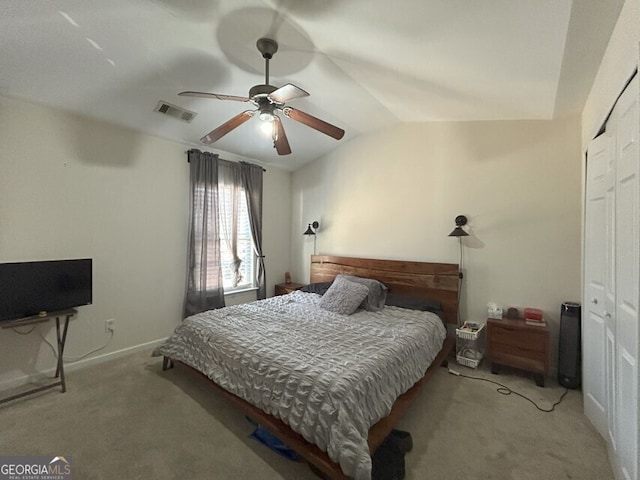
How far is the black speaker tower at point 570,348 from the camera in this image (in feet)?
8.52

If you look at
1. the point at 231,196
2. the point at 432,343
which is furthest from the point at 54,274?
the point at 432,343

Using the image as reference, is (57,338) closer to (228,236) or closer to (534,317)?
(228,236)

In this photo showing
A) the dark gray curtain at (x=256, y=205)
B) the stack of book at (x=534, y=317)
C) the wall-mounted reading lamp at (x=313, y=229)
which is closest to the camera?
the stack of book at (x=534, y=317)

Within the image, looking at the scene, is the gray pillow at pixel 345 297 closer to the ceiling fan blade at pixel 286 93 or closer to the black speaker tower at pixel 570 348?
the black speaker tower at pixel 570 348

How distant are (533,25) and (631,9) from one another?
0.39 meters

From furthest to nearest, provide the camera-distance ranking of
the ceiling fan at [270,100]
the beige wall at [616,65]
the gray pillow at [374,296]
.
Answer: the gray pillow at [374,296] → the ceiling fan at [270,100] → the beige wall at [616,65]

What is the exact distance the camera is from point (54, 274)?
101 inches

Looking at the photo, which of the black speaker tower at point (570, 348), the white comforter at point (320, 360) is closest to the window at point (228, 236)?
the white comforter at point (320, 360)

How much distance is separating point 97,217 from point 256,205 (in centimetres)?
204

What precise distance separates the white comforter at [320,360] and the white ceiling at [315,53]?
2153 mm

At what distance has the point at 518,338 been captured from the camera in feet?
9.04

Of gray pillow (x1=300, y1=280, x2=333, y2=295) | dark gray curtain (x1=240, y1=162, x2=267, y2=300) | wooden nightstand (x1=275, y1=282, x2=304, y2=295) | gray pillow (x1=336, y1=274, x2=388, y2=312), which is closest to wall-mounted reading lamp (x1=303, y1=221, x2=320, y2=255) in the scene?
wooden nightstand (x1=275, y1=282, x2=304, y2=295)

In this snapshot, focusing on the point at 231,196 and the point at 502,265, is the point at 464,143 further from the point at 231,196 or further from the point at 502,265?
the point at 231,196

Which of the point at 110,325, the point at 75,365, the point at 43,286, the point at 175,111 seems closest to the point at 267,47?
the point at 175,111
